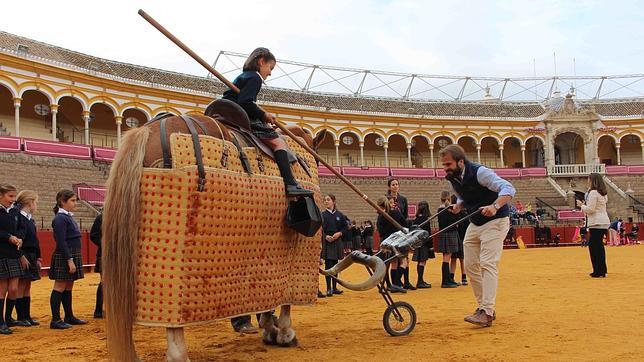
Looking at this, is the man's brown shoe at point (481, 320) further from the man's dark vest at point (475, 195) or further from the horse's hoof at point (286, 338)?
the horse's hoof at point (286, 338)

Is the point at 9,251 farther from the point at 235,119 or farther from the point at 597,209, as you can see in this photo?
the point at 597,209

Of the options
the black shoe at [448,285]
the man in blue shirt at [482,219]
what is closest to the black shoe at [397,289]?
the black shoe at [448,285]

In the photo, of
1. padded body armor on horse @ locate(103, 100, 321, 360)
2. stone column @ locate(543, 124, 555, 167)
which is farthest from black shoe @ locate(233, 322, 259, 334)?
stone column @ locate(543, 124, 555, 167)

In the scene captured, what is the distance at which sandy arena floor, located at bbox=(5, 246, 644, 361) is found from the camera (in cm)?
388

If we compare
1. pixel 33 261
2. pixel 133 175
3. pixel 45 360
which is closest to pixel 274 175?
pixel 133 175

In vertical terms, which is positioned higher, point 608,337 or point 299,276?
point 299,276

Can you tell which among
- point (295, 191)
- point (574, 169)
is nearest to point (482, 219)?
point (295, 191)

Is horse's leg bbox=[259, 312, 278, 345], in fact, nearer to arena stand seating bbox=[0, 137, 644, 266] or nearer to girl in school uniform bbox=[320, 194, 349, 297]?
girl in school uniform bbox=[320, 194, 349, 297]

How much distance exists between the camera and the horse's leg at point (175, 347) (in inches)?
121

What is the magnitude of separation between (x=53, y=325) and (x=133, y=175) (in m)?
3.35

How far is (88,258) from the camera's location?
45.8 feet

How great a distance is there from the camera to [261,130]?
412 cm

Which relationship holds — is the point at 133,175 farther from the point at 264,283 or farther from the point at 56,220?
the point at 56,220

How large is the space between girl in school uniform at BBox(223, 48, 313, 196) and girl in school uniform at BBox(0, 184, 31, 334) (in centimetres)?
299
